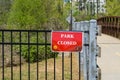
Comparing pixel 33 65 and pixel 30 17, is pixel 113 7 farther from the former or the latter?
pixel 33 65

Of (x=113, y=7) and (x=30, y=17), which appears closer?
(x=30, y=17)

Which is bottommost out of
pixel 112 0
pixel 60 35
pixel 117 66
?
pixel 117 66

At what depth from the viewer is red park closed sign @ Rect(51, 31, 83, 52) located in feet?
24.0

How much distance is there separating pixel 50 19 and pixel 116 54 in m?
6.31

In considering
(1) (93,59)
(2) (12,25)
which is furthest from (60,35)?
(2) (12,25)

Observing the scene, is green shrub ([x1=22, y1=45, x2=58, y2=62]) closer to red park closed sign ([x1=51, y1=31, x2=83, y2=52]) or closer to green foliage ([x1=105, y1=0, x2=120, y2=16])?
red park closed sign ([x1=51, y1=31, x2=83, y2=52])

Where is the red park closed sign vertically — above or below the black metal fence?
above

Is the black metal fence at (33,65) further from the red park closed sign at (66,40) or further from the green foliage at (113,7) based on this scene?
the green foliage at (113,7)

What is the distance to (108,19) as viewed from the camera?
41.2 m

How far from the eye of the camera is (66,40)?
732 cm

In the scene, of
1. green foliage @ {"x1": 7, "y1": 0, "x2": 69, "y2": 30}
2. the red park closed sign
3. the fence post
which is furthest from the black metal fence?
green foliage @ {"x1": 7, "y1": 0, "x2": 69, "y2": 30}

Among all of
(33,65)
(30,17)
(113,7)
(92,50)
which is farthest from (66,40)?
(113,7)

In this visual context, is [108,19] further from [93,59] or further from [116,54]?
[93,59]

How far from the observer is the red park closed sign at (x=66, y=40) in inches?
288
